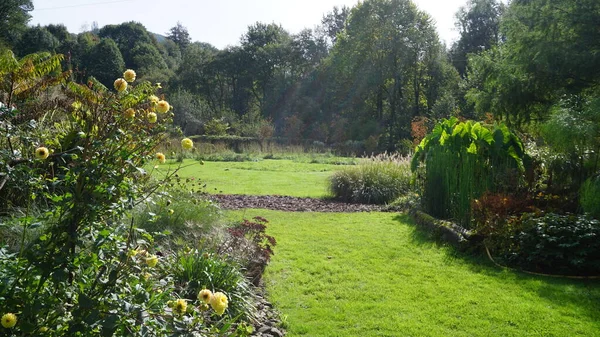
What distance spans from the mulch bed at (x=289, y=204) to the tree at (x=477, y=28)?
2666 cm

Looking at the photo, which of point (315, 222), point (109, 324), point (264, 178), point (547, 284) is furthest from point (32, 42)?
point (109, 324)

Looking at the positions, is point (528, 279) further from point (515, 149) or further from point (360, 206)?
point (360, 206)

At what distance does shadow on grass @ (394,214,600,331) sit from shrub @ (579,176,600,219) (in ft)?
2.78

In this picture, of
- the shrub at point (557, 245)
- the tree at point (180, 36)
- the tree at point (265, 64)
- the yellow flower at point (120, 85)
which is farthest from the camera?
the tree at point (180, 36)

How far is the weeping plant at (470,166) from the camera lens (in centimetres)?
620

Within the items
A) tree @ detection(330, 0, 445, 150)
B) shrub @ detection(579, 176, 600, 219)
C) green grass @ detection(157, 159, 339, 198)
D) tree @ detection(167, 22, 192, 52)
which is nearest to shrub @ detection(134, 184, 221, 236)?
shrub @ detection(579, 176, 600, 219)

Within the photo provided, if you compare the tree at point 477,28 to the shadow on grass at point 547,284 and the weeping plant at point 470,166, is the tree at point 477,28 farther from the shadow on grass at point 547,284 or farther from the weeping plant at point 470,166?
the shadow on grass at point 547,284

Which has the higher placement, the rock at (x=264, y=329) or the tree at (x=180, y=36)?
the tree at (x=180, y=36)

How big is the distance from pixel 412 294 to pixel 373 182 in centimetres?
606

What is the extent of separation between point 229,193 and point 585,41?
7537 mm

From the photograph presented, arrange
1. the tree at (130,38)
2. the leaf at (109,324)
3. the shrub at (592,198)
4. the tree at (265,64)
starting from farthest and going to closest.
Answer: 1. the tree at (130,38)
2. the tree at (265,64)
3. the shrub at (592,198)
4. the leaf at (109,324)

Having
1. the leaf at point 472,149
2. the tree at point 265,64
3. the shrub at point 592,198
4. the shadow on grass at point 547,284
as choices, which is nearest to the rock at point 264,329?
the shadow on grass at point 547,284

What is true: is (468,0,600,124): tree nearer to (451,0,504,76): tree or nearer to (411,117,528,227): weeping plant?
(411,117,528,227): weeping plant

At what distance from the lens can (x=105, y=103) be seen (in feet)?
6.71
